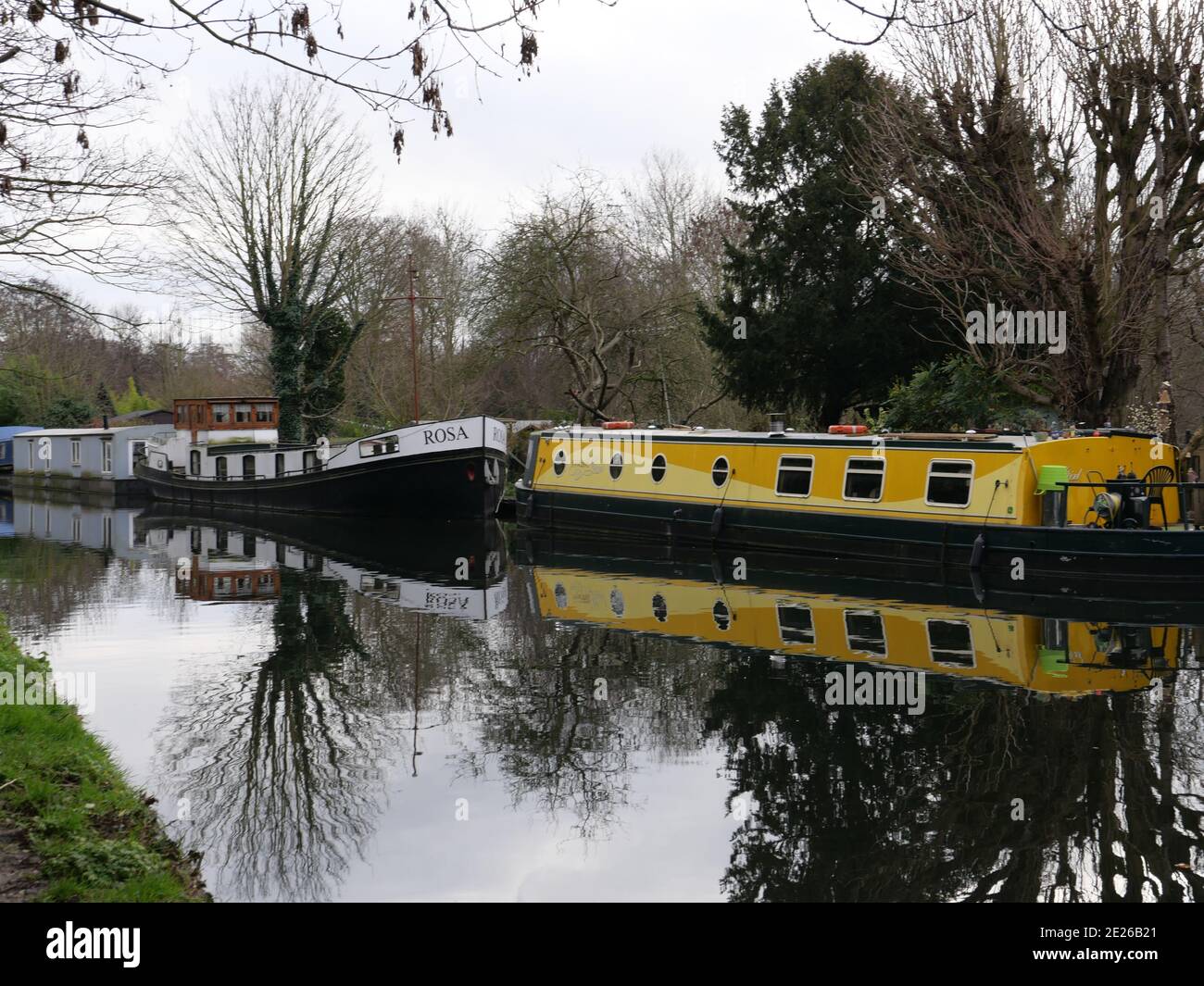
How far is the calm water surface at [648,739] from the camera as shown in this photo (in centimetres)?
609

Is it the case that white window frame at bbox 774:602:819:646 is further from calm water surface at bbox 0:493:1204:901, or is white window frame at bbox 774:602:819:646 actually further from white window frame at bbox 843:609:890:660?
white window frame at bbox 843:609:890:660

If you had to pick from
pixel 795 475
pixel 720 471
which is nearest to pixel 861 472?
pixel 795 475

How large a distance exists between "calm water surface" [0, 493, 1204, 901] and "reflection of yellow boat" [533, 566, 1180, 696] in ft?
0.20

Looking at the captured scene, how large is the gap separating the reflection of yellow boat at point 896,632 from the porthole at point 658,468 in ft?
17.2

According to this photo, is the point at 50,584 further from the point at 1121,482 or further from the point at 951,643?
the point at 1121,482

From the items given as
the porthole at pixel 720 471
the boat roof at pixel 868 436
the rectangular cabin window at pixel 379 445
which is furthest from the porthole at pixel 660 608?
the rectangular cabin window at pixel 379 445

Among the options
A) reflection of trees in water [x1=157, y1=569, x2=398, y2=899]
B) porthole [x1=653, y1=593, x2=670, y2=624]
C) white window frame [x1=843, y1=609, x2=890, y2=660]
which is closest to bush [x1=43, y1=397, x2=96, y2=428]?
porthole [x1=653, y1=593, x2=670, y2=624]

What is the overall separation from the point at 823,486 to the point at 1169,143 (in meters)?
7.09

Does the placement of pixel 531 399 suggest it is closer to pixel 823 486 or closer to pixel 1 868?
pixel 823 486

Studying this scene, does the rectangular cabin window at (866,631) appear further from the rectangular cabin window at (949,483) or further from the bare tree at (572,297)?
the bare tree at (572,297)

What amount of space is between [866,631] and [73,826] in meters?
8.48

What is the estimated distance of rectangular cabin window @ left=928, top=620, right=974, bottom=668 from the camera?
1087 centimetres
